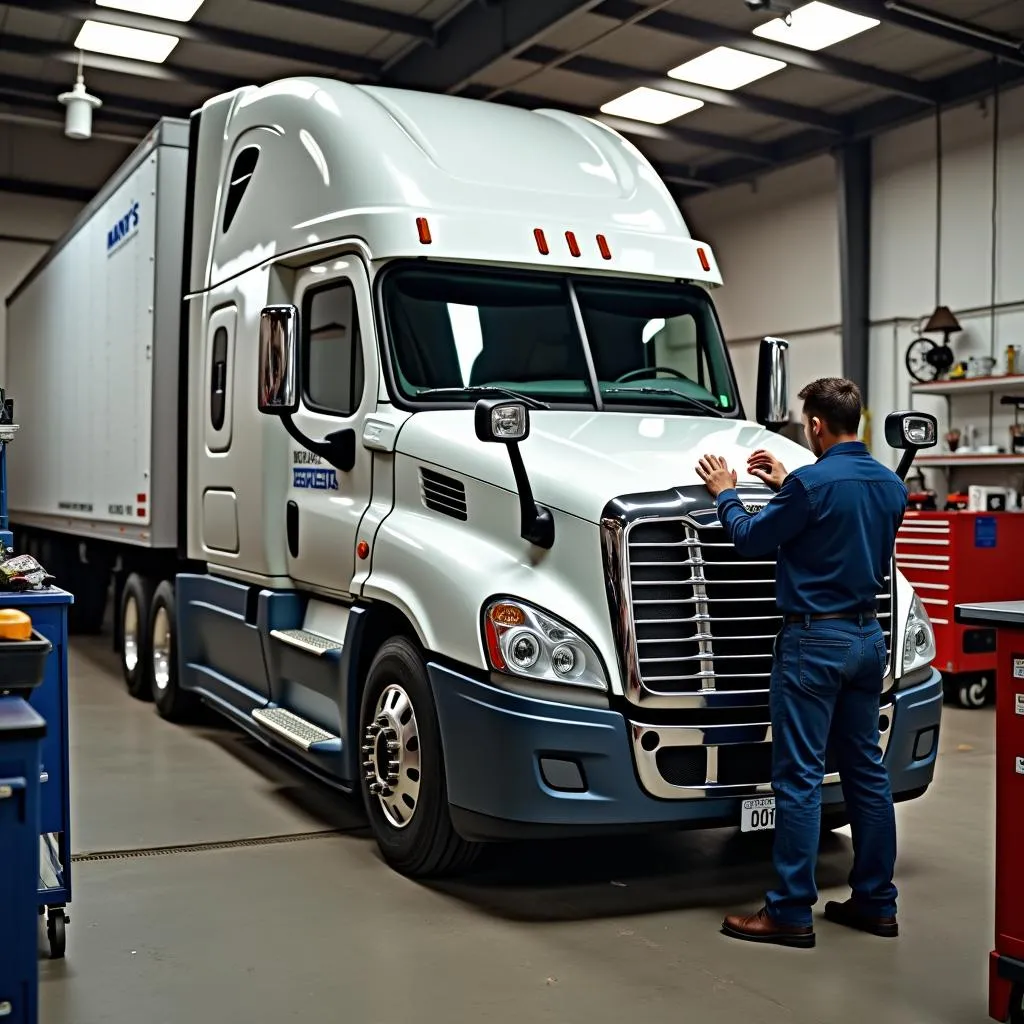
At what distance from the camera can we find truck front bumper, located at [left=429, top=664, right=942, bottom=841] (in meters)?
4.41

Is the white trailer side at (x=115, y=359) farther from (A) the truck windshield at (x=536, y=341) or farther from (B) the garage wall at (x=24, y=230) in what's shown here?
(B) the garage wall at (x=24, y=230)

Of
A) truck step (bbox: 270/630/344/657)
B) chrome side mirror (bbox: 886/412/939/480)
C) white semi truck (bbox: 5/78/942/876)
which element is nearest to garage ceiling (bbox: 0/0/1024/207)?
white semi truck (bbox: 5/78/942/876)

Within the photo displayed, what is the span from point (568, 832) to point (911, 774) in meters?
1.43

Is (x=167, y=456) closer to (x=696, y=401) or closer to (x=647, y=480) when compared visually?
(x=696, y=401)

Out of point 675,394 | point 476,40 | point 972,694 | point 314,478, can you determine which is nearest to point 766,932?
point 675,394

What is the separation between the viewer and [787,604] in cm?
429

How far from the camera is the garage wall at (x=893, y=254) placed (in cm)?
1319

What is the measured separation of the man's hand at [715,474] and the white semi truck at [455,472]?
0.34 feet

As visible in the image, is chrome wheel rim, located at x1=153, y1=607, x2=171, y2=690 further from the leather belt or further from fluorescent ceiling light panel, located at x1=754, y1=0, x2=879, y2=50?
fluorescent ceiling light panel, located at x1=754, y1=0, x2=879, y2=50

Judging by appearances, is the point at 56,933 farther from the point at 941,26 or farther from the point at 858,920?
the point at 941,26

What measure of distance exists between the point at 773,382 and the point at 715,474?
1.51m

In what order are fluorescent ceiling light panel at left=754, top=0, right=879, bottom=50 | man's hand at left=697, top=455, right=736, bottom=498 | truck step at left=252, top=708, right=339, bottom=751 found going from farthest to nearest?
fluorescent ceiling light panel at left=754, top=0, right=879, bottom=50
truck step at left=252, top=708, right=339, bottom=751
man's hand at left=697, top=455, right=736, bottom=498

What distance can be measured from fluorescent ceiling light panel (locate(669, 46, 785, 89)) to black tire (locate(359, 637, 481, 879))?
9525 mm

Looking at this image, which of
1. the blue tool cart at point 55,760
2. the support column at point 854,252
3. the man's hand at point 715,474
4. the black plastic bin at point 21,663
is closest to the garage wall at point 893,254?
the support column at point 854,252
